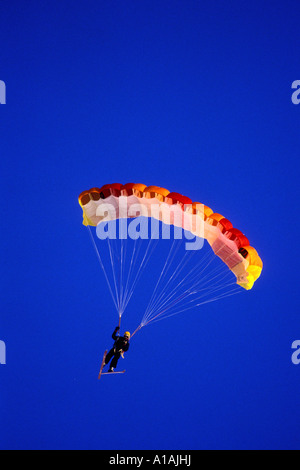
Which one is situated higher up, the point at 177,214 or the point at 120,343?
the point at 177,214

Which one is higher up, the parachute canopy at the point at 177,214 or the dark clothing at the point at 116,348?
the parachute canopy at the point at 177,214

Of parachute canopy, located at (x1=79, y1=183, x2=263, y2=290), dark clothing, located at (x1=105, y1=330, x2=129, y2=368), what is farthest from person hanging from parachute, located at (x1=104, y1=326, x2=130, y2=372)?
parachute canopy, located at (x1=79, y1=183, x2=263, y2=290)

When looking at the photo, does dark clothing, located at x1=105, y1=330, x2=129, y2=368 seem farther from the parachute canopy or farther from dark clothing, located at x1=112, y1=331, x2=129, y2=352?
the parachute canopy

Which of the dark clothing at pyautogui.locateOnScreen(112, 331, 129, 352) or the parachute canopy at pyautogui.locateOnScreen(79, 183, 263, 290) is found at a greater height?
the parachute canopy at pyautogui.locateOnScreen(79, 183, 263, 290)

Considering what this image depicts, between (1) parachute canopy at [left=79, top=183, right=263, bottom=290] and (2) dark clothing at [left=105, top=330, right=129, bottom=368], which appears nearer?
(1) parachute canopy at [left=79, top=183, right=263, bottom=290]

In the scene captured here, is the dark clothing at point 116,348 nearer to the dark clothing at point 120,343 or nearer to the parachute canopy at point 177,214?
the dark clothing at point 120,343

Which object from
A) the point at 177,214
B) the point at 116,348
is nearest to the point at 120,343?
the point at 116,348

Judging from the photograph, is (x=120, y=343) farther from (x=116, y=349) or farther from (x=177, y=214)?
(x=177, y=214)

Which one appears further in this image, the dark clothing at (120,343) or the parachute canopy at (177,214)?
the dark clothing at (120,343)

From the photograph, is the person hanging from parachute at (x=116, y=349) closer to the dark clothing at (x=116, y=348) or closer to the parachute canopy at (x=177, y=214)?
the dark clothing at (x=116, y=348)

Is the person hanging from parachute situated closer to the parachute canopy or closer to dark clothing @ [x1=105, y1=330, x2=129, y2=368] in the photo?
dark clothing @ [x1=105, y1=330, x2=129, y2=368]

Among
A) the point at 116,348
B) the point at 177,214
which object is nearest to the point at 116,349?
the point at 116,348

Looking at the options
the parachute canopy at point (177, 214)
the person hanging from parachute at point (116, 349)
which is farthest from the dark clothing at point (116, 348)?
the parachute canopy at point (177, 214)
